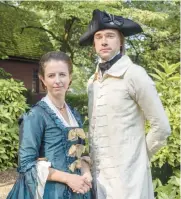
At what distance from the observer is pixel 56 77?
1.82 m

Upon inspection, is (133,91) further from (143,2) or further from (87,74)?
(87,74)

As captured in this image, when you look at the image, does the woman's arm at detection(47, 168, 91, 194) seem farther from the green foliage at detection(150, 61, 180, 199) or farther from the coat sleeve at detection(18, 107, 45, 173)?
the green foliage at detection(150, 61, 180, 199)

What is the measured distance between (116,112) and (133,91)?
0.16m

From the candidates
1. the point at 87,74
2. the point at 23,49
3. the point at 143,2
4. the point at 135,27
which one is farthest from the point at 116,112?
the point at 87,74

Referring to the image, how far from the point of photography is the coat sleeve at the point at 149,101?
1904 millimetres

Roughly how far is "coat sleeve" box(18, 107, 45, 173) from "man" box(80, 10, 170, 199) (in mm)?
419

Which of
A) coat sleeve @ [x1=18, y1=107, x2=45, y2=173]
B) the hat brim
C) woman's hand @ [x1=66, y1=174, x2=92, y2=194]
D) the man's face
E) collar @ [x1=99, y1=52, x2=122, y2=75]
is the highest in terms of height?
the hat brim

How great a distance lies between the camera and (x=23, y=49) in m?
16.1

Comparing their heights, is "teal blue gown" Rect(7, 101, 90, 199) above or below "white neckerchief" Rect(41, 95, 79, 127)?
below

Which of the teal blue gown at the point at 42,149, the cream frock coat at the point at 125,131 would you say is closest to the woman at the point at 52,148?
the teal blue gown at the point at 42,149

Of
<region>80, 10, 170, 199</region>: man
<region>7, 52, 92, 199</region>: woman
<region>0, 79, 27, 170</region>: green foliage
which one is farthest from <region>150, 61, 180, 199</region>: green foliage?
<region>0, 79, 27, 170</region>: green foliage

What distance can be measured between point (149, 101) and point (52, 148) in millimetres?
603

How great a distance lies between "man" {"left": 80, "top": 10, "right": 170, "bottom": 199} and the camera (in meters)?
1.95

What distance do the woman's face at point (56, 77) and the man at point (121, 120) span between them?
11.7 inches
